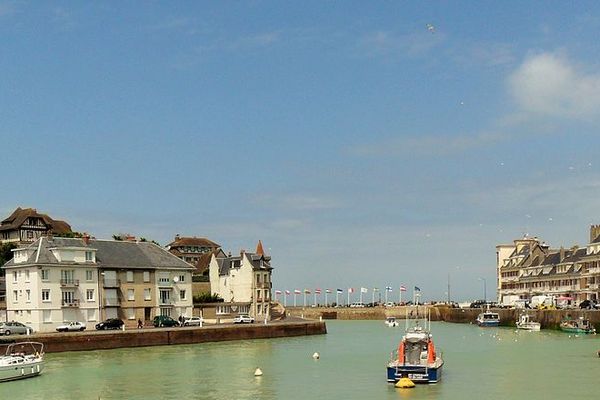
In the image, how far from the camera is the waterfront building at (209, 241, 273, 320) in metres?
108

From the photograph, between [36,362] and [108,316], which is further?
[108,316]

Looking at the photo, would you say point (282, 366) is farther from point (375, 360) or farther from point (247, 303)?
point (247, 303)

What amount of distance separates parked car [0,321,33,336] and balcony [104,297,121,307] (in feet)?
32.8

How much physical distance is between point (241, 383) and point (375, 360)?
1657 cm

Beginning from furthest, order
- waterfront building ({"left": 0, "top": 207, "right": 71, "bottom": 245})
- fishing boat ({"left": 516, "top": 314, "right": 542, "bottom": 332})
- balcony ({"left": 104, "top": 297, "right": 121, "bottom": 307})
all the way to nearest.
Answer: waterfront building ({"left": 0, "top": 207, "right": 71, "bottom": 245}) → fishing boat ({"left": 516, "top": 314, "right": 542, "bottom": 332}) → balcony ({"left": 104, "top": 297, "right": 121, "bottom": 307})

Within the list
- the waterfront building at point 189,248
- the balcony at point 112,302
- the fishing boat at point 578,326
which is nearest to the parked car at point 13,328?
the balcony at point 112,302

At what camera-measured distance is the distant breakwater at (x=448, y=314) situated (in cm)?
10283

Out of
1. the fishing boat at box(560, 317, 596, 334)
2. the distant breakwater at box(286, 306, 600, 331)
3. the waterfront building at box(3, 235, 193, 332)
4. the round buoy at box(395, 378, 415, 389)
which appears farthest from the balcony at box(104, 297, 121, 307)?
the fishing boat at box(560, 317, 596, 334)

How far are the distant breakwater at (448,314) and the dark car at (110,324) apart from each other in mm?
32243

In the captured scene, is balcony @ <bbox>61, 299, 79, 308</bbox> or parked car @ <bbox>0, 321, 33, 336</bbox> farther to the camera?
balcony @ <bbox>61, 299, 79, 308</bbox>

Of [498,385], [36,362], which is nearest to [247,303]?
[36,362]

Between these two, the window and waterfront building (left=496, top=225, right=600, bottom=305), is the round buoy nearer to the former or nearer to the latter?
the window

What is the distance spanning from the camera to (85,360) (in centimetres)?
6444

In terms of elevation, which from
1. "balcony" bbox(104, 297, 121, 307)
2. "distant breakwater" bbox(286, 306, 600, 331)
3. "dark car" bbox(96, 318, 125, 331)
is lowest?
"distant breakwater" bbox(286, 306, 600, 331)
